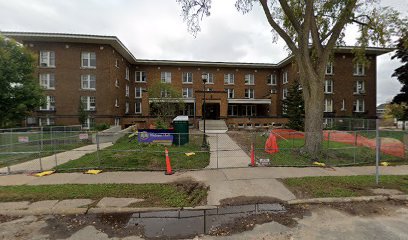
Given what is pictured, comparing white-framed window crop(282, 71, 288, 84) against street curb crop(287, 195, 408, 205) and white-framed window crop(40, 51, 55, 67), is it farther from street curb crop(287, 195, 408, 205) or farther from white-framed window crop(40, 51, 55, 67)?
white-framed window crop(40, 51, 55, 67)

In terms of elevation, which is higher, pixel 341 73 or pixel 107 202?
pixel 341 73

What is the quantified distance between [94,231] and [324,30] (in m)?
16.4

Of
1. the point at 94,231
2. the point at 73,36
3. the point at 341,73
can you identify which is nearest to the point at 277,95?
the point at 341,73

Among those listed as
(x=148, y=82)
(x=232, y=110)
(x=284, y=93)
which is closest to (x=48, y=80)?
(x=148, y=82)

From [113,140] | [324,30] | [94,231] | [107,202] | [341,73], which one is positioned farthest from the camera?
[341,73]

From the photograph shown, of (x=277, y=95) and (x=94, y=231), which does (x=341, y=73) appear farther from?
(x=94, y=231)

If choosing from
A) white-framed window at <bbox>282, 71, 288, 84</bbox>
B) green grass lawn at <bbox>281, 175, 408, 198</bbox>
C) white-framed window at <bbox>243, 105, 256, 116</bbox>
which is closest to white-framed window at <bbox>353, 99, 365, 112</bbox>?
white-framed window at <bbox>282, 71, 288, 84</bbox>

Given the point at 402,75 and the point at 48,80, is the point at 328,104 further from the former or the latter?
the point at 48,80

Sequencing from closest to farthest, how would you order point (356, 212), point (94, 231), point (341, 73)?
point (94, 231) → point (356, 212) → point (341, 73)

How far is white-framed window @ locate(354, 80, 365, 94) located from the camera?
3088 centimetres

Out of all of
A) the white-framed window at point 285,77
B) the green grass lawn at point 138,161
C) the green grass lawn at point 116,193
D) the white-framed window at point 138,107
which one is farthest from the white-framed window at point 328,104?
the green grass lawn at point 116,193

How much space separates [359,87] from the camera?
3106cm

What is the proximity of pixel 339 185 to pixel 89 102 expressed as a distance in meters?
27.5

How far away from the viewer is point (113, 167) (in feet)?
29.9
